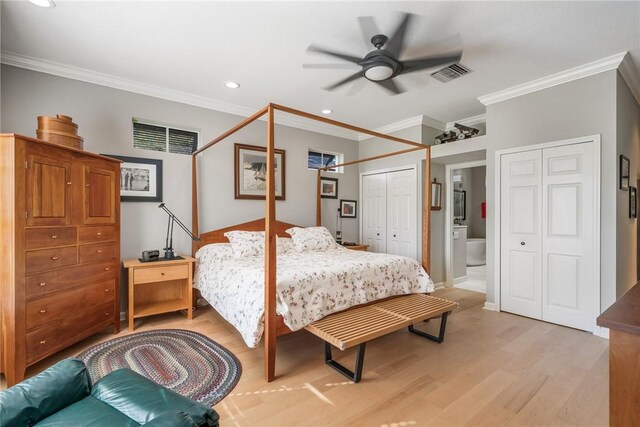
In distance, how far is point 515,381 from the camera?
2178mm

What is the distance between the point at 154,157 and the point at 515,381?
4.19 meters

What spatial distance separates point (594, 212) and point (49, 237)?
4.97 meters

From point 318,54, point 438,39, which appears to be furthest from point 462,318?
point 318,54

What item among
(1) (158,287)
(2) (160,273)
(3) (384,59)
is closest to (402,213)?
(3) (384,59)

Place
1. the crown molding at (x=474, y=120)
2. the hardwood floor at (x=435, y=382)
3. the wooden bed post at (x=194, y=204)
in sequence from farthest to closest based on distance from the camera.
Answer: the crown molding at (x=474, y=120) → the wooden bed post at (x=194, y=204) → the hardwood floor at (x=435, y=382)

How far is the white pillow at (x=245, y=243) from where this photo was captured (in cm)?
352

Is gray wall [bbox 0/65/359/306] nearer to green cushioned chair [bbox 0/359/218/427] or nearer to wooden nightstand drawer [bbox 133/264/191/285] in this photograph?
wooden nightstand drawer [bbox 133/264/191/285]

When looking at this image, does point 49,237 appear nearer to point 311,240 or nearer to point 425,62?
point 311,240

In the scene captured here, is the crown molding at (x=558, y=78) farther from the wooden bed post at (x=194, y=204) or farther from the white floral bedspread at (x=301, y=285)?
the wooden bed post at (x=194, y=204)

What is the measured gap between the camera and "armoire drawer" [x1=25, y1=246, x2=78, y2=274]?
2.19 m

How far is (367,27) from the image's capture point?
2.41m

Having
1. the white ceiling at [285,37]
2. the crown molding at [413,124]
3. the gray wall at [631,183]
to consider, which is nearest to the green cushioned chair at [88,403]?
the white ceiling at [285,37]

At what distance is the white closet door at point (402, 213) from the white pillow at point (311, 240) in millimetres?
1283

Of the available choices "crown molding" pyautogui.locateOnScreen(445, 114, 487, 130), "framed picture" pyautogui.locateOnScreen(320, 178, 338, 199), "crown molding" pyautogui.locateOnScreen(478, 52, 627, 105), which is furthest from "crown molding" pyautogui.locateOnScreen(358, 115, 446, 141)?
"framed picture" pyautogui.locateOnScreen(320, 178, 338, 199)
